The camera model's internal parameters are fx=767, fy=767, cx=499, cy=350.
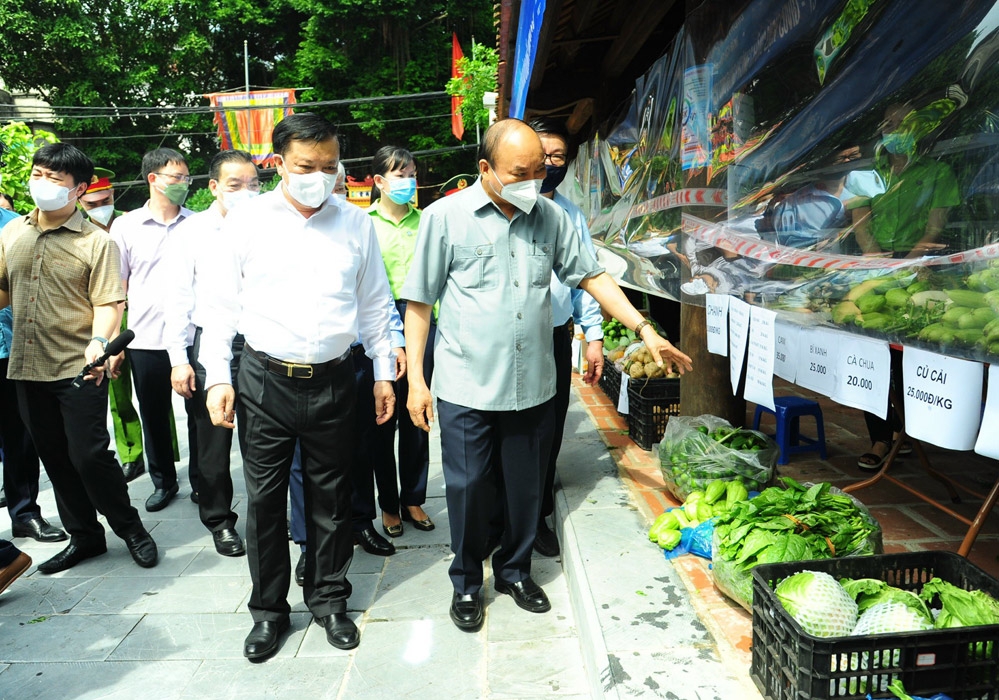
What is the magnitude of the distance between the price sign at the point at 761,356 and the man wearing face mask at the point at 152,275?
3491 mm

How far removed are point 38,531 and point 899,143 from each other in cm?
474

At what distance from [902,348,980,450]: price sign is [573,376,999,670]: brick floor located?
99 centimetres

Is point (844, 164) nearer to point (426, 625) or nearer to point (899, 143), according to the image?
point (899, 143)

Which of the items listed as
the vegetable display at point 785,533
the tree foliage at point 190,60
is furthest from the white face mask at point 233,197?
the tree foliage at point 190,60

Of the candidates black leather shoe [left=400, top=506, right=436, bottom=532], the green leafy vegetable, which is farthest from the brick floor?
black leather shoe [left=400, top=506, right=436, bottom=532]

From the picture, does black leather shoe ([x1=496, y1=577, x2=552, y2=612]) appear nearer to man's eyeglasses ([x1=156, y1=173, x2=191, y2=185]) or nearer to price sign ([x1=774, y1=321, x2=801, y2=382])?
price sign ([x1=774, y1=321, x2=801, y2=382])

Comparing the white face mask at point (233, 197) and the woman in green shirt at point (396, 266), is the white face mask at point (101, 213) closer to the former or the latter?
the white face mask at point (233, 197)

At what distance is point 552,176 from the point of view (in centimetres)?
412

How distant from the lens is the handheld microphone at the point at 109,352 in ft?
11.9

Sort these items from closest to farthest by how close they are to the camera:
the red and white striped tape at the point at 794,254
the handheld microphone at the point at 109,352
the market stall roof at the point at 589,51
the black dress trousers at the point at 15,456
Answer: the red and white striped tape at the point at 794,254 < the handheld microphone at the point at 109,352 < the black dress trousers at the point at 15,456 < the market stall roof at the point at 589,51

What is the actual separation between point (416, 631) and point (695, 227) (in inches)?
93.8

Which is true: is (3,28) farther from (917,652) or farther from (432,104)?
(917,652)

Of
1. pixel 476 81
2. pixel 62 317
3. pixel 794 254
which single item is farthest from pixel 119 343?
pixel 476 81

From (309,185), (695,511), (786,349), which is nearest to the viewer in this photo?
(309,185)
